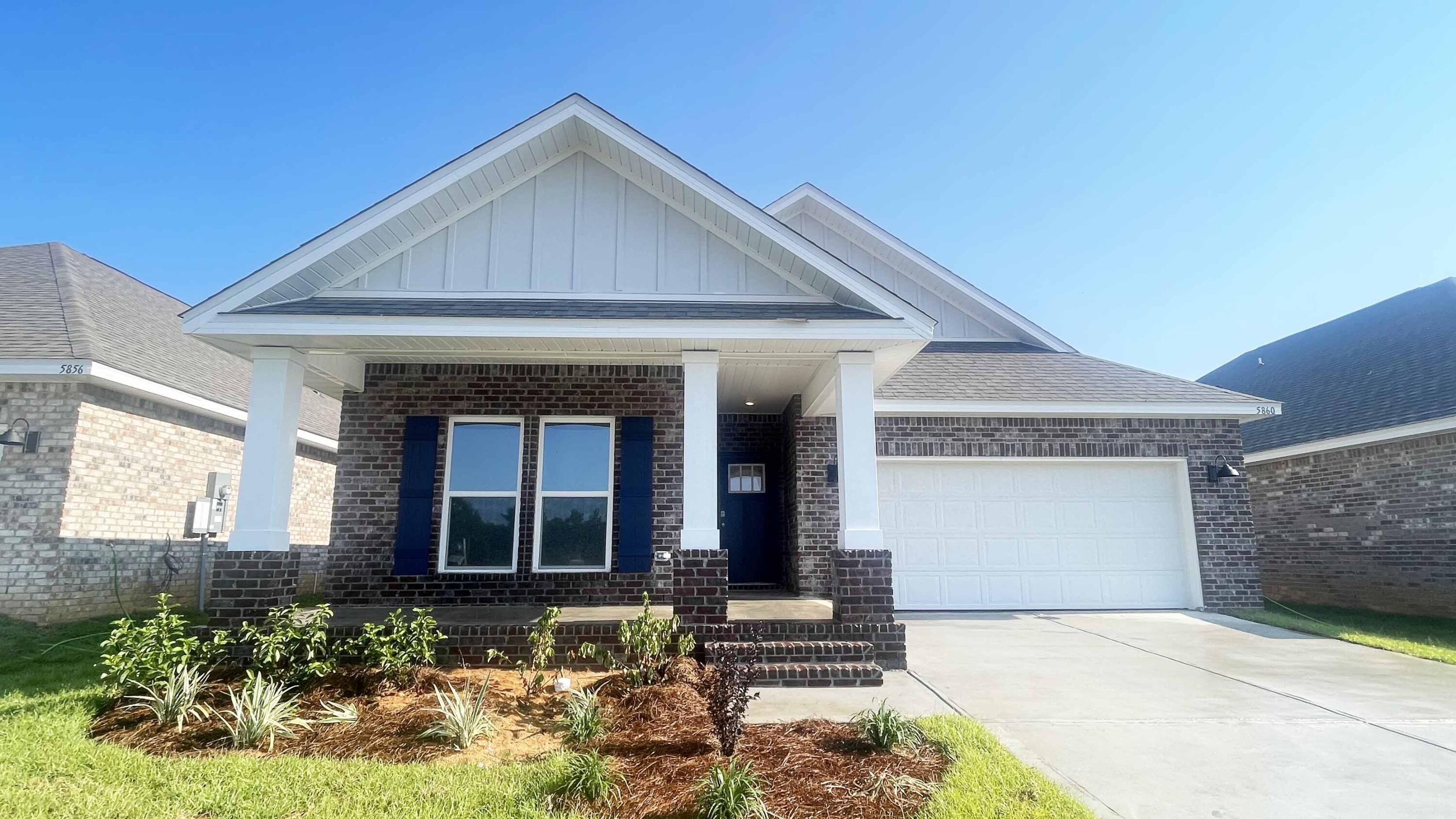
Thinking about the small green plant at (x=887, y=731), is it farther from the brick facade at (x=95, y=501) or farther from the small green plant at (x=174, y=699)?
the brick facade at (x=95, y=501)

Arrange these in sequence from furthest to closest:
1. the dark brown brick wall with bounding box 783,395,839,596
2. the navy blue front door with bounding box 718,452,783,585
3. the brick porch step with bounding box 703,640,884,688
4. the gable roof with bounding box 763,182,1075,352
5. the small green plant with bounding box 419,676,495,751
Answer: the gable roof with bounding box 763,182,1075,352 → the navy blue front door with bounding box 718,452,783,585 → the dark brown brick wall with bounding box 783,395,839,596 → the brick porch step with bounding box 703,640,884,688 → the small green plant with bounding box 419,676,495,751

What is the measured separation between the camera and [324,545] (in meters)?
14.5

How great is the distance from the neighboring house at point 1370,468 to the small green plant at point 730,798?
1209 cm

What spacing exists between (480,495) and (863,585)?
15.4ft

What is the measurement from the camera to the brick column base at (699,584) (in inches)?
276

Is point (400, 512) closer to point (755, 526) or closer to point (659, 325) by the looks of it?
point (659, 325)

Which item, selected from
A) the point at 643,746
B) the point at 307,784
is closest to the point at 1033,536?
the point at 643,746

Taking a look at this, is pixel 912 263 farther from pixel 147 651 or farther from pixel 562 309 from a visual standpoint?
pixel 147 651

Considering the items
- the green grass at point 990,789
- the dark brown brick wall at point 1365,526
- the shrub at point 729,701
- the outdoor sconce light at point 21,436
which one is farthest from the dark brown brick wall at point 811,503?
the outdoor sconce light at point 21,436

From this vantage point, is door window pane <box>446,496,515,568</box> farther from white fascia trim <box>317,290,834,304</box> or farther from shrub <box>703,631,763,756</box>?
shrub <box>703,631,763,756</box>

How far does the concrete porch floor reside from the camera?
7.15m

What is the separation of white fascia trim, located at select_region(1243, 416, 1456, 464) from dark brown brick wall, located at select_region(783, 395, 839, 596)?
836cm

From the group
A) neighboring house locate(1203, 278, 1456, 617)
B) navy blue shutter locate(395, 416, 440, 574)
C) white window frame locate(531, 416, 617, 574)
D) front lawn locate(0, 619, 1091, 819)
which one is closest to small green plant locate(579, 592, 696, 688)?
front lawn locate(0, 619, 1091, 819)

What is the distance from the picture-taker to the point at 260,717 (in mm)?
4832
